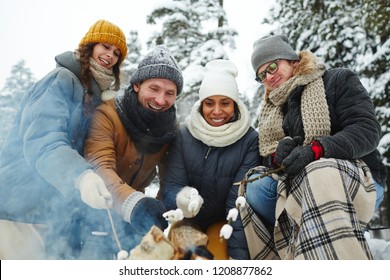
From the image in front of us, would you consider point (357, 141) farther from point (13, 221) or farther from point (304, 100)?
point (13, 221)

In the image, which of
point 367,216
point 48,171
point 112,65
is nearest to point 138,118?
point 112,65

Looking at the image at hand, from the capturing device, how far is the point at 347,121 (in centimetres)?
118

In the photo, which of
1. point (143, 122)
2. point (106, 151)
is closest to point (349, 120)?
point (143, 122)

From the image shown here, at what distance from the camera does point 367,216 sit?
1114 mm

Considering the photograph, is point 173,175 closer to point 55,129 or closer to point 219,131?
point 219,131

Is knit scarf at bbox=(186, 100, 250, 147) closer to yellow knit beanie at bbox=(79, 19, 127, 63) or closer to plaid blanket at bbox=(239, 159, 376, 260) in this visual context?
plaid blanket at bbox=(239, 159, 376, 260)

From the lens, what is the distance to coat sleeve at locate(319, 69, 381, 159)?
1095 millimetres

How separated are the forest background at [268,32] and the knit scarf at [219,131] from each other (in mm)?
322

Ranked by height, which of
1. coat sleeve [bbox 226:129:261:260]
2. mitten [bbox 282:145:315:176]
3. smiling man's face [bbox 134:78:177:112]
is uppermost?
smiling man's face [bbox 134:78:177:112]

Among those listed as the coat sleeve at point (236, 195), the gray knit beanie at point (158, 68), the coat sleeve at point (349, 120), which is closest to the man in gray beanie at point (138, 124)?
the gray knit beanie at point (158, 68)

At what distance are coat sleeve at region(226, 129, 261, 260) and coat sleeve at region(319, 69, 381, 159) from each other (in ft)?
0.94

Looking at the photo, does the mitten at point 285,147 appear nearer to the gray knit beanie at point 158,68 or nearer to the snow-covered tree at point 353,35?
the gray knit beanie at point 158,68

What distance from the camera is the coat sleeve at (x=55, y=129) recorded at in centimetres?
112

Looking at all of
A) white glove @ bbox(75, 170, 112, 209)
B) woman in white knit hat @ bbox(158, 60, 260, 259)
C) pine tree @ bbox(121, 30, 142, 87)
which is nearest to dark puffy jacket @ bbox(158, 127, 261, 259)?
woman in white knit hat @ bbox(158, 60, 260, 259)
